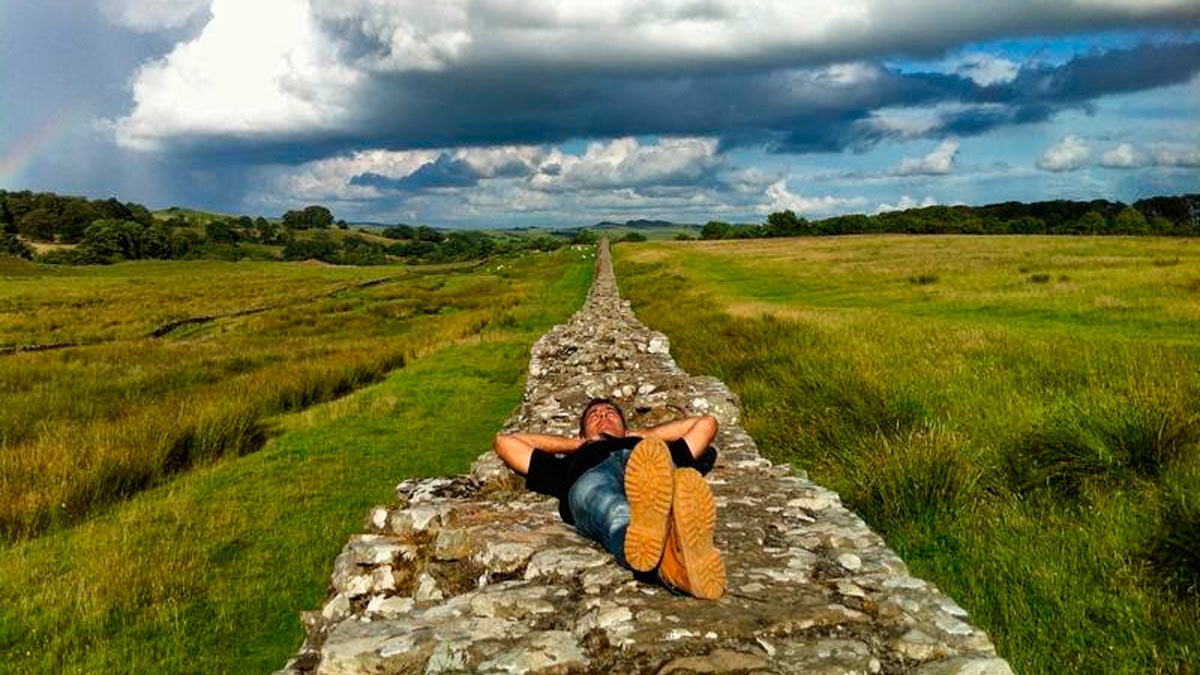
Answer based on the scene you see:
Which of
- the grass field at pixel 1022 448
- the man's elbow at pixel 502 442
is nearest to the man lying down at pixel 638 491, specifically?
the man's elbow at pixel 502 442

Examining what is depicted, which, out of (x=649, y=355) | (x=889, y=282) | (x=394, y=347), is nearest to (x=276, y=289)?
(x=394, y=347)

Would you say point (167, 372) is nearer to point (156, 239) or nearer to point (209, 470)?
point (209, 470)

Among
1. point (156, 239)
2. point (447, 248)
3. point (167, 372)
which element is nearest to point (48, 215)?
point (156, 239)

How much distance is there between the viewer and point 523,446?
253 inches

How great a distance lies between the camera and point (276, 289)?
6144 cm

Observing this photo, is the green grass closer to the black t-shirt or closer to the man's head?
the black t-shirt

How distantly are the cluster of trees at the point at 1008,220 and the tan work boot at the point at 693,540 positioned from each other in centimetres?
11116

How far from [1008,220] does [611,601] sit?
13273cm

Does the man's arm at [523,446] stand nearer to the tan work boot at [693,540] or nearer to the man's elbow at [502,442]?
the man's elbow at [502,442]

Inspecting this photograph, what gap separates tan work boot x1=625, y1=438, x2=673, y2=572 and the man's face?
72.4 inches

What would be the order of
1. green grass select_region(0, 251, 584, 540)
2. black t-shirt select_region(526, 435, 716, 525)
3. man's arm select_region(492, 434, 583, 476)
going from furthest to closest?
green grass select_region(0, 251, 584, 540) → man's arm select_region(492, 434, 583, 476) → black t-shirt select_region(526, 435, 716, 525)

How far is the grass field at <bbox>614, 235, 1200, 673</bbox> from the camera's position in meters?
4.26

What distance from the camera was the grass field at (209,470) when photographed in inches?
229

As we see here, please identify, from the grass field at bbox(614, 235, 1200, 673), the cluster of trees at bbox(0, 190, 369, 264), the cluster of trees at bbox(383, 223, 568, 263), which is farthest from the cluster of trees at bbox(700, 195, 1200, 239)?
the grass field at bbox(614, 235, 1200, 673)
